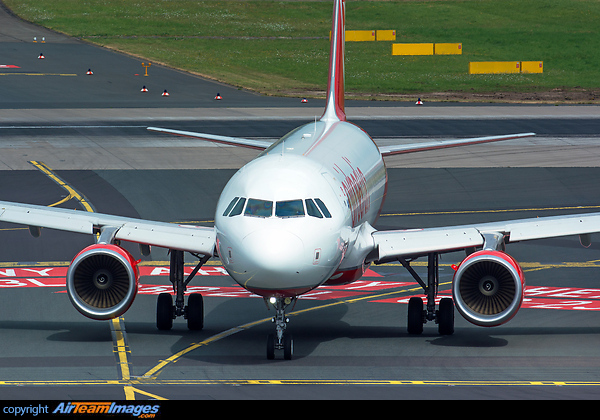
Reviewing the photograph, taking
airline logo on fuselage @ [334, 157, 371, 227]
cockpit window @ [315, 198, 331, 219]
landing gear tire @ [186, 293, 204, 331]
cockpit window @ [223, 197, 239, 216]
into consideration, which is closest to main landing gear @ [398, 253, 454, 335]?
airline logo on fuselage @ [334, 157, 371, 227]

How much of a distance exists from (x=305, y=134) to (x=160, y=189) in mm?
19460

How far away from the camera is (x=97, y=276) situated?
80.0 feet

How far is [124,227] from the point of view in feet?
84.9

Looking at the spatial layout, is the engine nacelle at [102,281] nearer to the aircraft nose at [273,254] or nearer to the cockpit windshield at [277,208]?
the cockpit windshield at [277,208]

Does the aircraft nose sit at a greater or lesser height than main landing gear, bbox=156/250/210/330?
greater

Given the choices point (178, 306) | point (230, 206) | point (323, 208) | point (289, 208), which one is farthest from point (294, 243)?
point (178, 306)

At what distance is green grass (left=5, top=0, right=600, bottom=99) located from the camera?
9344 centimetres

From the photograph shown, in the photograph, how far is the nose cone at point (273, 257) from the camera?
21234mm

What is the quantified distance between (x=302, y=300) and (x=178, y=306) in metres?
5.01

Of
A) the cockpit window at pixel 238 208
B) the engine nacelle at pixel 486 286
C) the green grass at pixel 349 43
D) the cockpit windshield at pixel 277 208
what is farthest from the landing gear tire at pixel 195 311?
the green grass at pixel 349 43

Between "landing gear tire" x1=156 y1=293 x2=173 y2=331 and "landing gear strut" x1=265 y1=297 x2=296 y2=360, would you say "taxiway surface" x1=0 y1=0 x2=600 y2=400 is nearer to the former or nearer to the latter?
"landing gear strut" x1=265 y1=297 x2=296 y2=360

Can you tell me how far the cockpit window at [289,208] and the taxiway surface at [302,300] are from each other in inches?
142

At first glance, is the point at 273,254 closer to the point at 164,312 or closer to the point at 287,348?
the point at 287,348

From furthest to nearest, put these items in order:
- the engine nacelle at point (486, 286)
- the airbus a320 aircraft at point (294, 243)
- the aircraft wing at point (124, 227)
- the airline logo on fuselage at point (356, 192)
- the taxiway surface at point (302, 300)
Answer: the airline logo on fuselage at point (356, 192)
the aircraft wing at point (124, 227)
the engine nacelle at point (486, 286)
the taxiway surface at point (302, 300)
the airbus a320 aircraft at point (294, 243)
